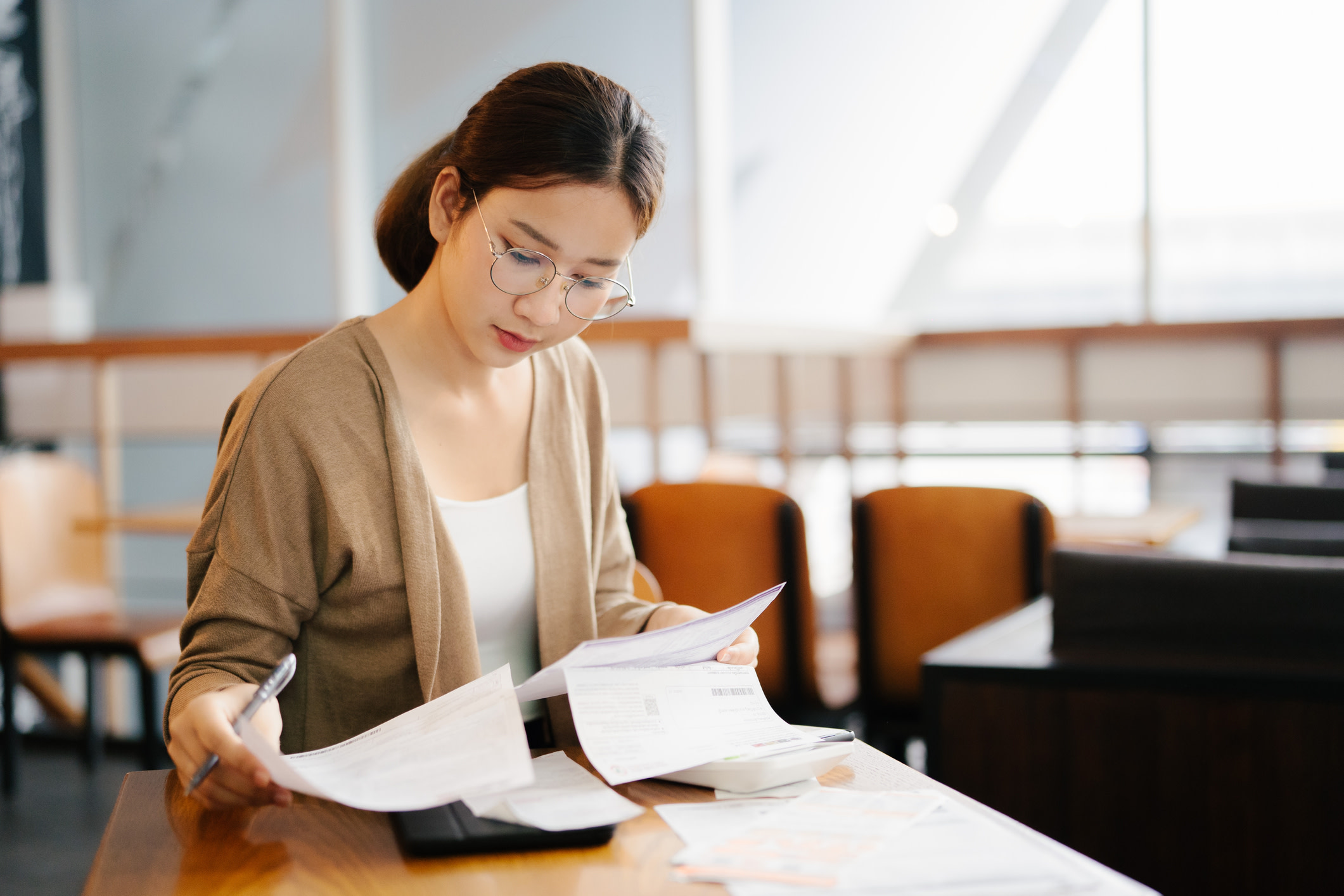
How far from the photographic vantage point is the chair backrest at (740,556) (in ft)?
7.66

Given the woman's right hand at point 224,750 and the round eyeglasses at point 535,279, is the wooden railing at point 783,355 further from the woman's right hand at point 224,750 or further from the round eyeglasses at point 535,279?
the woman's right hand at point 224,750

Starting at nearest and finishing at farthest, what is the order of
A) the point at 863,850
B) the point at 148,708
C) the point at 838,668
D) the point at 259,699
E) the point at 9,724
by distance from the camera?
the point at 863,850 → the point at 259,699 → the point at 838,668 → the point at 148,708 → the point at 9,724

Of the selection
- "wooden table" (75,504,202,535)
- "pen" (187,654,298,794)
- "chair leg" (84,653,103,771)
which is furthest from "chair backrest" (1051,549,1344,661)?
"chair leg" (84,653,103,771)

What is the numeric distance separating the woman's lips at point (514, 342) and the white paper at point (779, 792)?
519mm

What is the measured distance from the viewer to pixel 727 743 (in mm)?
905

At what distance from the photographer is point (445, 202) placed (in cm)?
120

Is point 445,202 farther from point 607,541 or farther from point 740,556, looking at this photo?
point 740,556

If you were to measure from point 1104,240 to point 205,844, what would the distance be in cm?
447

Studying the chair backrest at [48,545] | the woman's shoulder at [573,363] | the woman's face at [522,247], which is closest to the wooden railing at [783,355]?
the chair backrest at [48,545]

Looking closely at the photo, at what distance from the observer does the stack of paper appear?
27.5 inches

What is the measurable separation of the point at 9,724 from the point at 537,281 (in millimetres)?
2879

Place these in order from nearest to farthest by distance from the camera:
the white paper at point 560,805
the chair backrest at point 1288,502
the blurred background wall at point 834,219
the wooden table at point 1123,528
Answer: the white paper at point 560,805
the chair backrest at point 1288,502
the wooden table at point 1123,528
the blurred background wall at point 834,219

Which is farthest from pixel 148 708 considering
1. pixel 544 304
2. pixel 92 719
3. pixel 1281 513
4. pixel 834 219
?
pixel 834 219

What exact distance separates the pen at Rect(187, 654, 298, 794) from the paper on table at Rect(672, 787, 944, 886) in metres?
0.34
